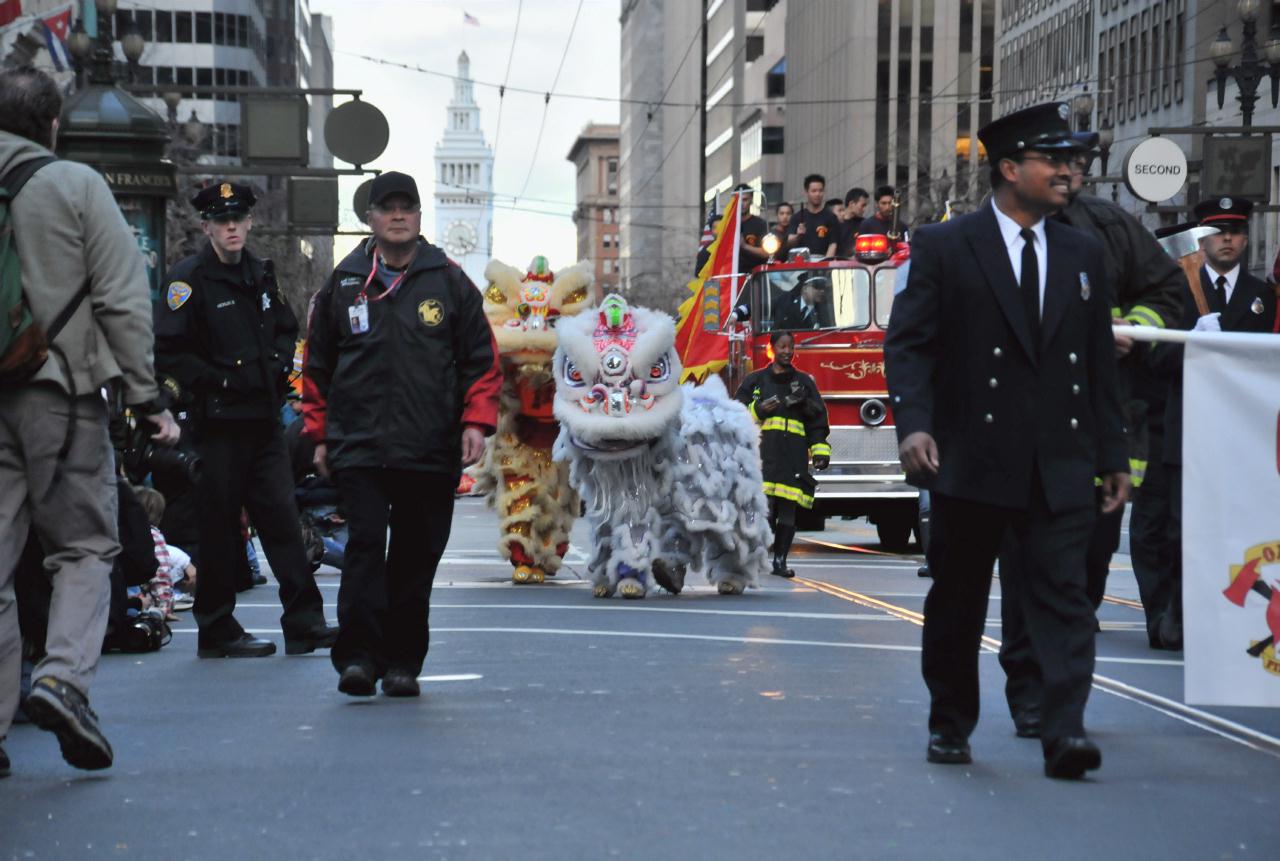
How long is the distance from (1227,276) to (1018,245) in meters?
4.17

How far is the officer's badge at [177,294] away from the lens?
10375 mm

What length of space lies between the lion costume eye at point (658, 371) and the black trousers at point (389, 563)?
570 cm

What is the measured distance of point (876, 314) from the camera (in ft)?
73.5

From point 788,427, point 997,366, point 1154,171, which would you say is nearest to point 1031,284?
point 997,366

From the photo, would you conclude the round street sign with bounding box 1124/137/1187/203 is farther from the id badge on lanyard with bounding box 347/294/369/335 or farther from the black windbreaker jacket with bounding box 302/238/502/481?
the id badge on lanyard with bounding box 347/294/369/335

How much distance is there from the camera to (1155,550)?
11.3m

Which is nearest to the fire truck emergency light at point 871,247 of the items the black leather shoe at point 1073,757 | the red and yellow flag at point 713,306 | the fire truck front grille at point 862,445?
the red and yellow flag at point 713,306

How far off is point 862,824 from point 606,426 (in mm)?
8119

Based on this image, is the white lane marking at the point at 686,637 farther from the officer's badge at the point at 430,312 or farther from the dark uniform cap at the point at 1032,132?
the dark uniform cap at the point at 1032,132

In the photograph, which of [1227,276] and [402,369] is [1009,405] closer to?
[402,369]

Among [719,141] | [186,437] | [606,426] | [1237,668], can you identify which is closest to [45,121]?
[1237,668]

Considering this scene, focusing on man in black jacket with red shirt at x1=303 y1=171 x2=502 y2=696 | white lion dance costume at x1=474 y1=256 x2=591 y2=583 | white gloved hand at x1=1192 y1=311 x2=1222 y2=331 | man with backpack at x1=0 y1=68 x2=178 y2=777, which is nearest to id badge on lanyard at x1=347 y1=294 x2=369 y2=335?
man in black jacket with red shirt at x1=303 y1=171 x2=502 y2=696

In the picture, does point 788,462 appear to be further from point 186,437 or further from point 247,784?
point 247,784

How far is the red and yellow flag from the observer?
22.8 metres
